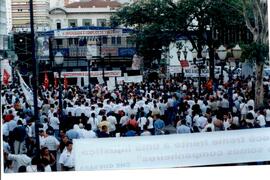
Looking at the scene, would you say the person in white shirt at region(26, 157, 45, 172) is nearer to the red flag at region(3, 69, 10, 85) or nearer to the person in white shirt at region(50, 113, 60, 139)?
the person in white shirt at region(50, 113, 60, 139)

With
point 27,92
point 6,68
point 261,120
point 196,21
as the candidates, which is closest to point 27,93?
point 27,92

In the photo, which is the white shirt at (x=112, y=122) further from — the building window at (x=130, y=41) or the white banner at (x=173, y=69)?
the white banner at (x=173, y=69)

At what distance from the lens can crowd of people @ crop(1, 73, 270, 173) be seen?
24.3ft

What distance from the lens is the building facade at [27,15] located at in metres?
8.28

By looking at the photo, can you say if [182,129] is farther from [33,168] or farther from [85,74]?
[33,168]

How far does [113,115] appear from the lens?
867cm

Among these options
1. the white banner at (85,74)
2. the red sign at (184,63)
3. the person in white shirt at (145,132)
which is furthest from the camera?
the red sign at (184,63)

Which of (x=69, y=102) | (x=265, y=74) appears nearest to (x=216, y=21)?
(x=265, y=74)

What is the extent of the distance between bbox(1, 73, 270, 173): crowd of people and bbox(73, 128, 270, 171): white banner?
0.54ft

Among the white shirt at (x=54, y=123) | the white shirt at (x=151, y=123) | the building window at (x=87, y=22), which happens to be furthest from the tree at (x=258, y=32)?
the white shirt at (x=54, y=123)

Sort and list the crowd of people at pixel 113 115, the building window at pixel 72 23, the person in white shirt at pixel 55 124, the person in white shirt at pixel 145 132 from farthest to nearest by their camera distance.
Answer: the building window at pixel 72 23
the person in white shirt at pixel 55 124
the person in white shirt at pixel 145 132
the crowd of people at pixel 113 115

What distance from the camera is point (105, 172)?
7328 millimetres

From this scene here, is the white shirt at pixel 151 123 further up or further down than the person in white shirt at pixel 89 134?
further up

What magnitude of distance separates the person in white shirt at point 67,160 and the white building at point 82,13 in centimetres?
217
